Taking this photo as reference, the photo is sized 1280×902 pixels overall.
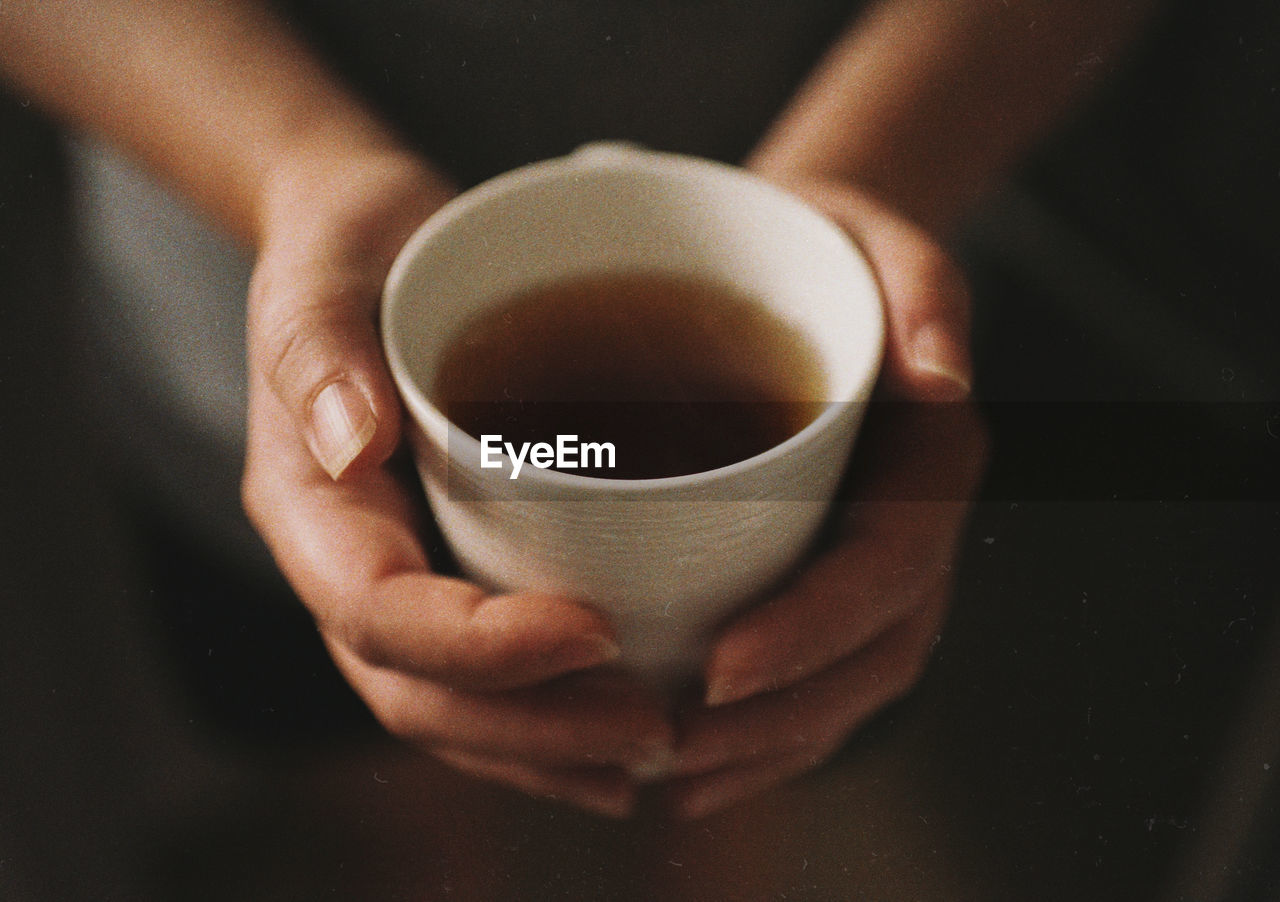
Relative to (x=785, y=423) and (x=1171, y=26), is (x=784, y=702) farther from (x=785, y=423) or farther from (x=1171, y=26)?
(x=1171, y=26)

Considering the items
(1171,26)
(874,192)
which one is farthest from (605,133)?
(1171,26)

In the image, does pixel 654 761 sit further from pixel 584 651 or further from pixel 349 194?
pixel 349 194

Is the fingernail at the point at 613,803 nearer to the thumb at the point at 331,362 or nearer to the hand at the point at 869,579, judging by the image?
the hand at the point at 869,579

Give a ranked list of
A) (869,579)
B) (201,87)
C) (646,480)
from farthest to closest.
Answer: (201,87)
(869,579)
(646,480)

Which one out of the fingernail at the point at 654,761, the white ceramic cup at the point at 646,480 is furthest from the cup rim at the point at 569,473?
the fingernail at the point at 654,761

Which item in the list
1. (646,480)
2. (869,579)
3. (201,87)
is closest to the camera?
(646,480)

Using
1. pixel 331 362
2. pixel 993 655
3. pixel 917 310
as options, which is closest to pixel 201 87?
pixel 331 362
